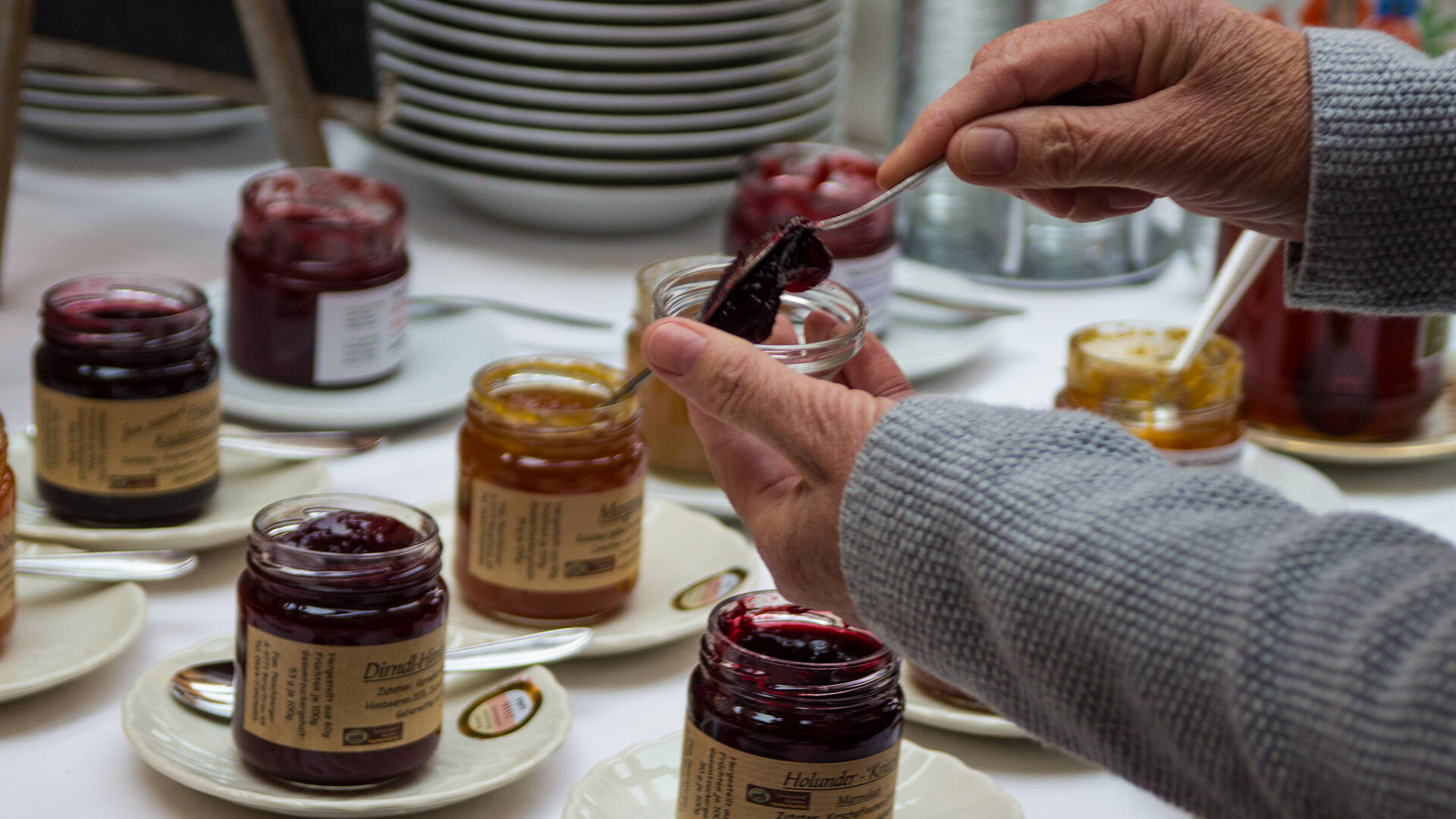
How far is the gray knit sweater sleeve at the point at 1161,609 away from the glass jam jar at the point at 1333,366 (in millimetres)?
684

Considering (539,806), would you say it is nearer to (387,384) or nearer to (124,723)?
(124,723)

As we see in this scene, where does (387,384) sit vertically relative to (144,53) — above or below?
below

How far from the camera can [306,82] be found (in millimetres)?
1492

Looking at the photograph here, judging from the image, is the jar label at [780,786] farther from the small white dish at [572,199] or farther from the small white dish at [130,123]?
the small white dish at [130,123]

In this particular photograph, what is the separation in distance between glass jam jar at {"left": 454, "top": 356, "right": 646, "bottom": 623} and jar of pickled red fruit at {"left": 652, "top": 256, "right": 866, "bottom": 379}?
0.52ft

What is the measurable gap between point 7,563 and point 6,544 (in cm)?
1

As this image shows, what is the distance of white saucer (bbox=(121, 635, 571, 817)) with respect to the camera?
756 millimetres

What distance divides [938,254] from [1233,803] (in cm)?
121

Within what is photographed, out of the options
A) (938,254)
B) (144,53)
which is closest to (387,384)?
(144,53)

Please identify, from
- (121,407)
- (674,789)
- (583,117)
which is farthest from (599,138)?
(674,789)

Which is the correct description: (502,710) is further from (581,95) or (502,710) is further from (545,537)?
(581,95)

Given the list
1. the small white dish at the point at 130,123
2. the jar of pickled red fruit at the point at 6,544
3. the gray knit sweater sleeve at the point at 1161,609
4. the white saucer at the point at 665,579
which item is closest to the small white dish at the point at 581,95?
the small white dish at the point at 130,123

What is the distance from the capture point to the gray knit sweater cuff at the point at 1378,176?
30.8 inches

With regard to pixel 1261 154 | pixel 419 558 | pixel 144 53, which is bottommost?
pixel 419 558
